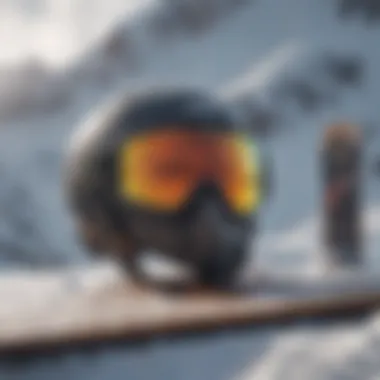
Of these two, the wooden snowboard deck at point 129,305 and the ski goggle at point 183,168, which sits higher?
the ski goggle at point 183,168

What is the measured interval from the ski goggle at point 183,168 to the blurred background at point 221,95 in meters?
0.04

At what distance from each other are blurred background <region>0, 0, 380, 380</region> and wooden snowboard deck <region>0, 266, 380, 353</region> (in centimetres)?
2

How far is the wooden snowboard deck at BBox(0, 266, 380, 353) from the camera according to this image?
82cm

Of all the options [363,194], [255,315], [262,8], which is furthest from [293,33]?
[255,315]

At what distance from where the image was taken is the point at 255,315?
0.88 meters

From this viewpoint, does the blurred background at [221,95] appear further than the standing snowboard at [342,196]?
No

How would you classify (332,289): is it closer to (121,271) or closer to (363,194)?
(363,194)

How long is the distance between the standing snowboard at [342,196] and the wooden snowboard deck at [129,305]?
0.10 ft

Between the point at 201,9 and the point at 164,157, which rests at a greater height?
the point at 201,9

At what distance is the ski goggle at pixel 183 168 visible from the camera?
2.88ft

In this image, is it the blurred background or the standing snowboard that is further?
the standing snowboard

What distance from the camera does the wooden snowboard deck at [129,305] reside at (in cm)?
82

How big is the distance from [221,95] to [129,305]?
246mm

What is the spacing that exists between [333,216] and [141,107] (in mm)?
252
